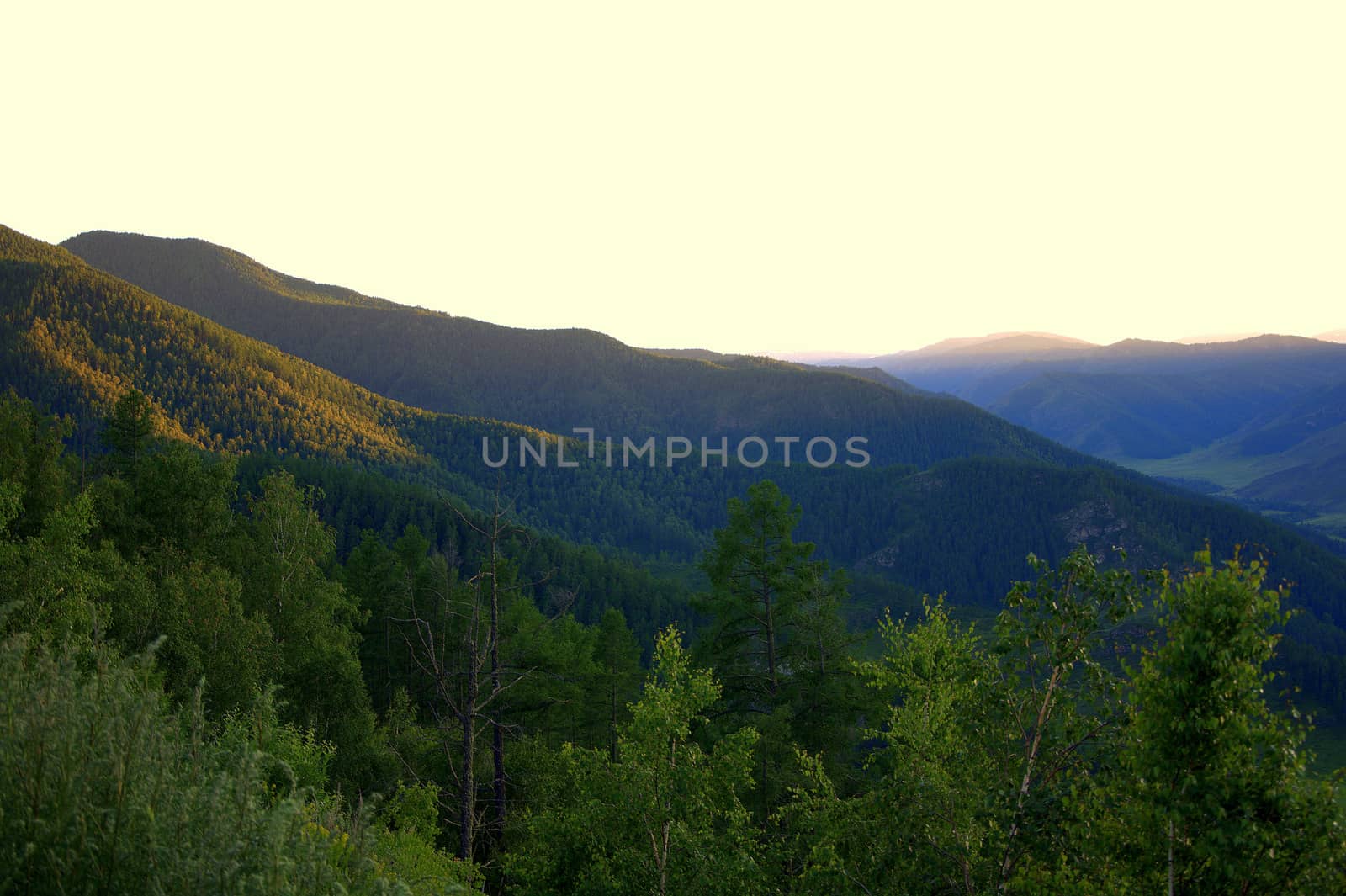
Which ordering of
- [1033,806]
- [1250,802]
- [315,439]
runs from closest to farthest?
[1250,802]
[1033,806]
[315,439]

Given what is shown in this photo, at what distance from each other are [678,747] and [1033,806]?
7.33 meters

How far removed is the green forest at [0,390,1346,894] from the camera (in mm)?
5898

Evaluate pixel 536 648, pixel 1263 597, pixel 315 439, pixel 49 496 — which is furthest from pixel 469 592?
pixel 315 439

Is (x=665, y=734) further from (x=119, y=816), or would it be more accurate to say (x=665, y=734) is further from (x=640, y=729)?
(x=119, y=816)

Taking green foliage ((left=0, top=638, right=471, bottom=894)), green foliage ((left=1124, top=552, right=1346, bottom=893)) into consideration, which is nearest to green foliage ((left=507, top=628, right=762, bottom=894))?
green foliage ((left=1124, top=552, right=1346, bottom=893))

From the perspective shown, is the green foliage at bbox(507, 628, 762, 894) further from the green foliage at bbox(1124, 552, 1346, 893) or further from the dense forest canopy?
the green foliage at bbox(1124, 552, 1346, 893)

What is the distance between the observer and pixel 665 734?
14.2 meters

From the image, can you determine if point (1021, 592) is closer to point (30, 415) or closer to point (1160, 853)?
point (1160, 853)

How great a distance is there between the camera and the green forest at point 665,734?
590cm

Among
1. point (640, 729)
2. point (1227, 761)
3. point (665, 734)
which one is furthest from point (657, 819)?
point (1227, 761)

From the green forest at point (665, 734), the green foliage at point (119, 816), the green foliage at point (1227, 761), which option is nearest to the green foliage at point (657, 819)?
the green forest at point (665, 734)

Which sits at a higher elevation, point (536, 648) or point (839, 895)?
point (839, 895)

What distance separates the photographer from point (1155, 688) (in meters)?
7.57

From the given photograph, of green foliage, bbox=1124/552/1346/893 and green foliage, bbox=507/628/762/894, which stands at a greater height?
green foliage, bbox=1124/552/1346/893
